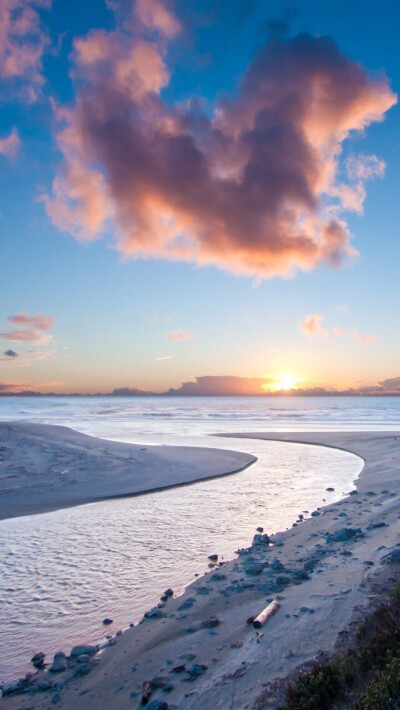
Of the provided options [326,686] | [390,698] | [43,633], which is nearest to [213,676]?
[326,686]

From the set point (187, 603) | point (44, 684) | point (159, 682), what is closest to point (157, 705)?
point (159, 682)

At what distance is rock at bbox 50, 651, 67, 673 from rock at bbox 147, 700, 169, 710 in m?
1.58

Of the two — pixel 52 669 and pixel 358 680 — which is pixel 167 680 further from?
pixel 358 680

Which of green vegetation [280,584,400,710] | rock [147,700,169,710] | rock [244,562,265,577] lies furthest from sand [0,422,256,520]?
green vegetation [280,584,400,710]

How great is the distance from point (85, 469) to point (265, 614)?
568 inches

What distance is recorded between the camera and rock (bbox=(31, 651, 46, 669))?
5.42m

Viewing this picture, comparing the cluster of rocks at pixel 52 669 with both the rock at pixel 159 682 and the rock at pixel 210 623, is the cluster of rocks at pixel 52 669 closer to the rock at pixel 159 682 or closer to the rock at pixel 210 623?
the rock at pixel 159 682

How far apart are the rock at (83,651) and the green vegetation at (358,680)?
292 centimetres

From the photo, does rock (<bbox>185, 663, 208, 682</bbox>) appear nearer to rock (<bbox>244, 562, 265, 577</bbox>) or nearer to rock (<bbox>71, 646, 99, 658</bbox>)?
rock (<bbox>71, 646, 99, 658</bbox>)

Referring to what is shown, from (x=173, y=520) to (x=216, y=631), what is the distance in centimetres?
604

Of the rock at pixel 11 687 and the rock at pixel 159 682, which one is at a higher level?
the rock at pixel 159 682

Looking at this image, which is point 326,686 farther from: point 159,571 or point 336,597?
point 159,571

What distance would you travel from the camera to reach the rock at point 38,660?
5.42m

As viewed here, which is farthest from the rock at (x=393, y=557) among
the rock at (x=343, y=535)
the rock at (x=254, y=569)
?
the rock at (x=254, y=569)
